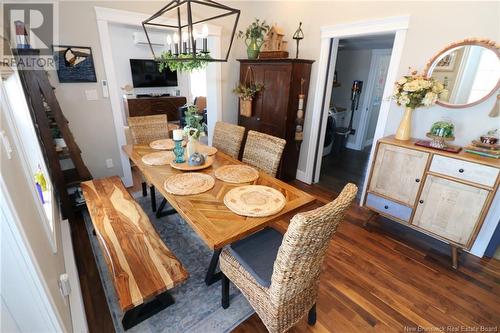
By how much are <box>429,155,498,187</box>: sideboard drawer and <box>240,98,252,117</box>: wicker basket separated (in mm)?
2235

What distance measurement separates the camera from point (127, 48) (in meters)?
5.80

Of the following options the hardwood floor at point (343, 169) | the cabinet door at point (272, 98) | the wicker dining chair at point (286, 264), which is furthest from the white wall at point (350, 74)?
the wicker dining chair at point (286, 264)

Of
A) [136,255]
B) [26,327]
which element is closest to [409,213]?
[136,255]

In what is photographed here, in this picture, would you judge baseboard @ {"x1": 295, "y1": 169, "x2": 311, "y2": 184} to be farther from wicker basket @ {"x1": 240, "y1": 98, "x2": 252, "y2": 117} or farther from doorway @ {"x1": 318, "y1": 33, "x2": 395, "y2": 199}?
wicker basket @ {"x1": 240, "y1": 98, "x2": 252, "y2": 117}

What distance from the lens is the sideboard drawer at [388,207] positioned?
2216 millimetres

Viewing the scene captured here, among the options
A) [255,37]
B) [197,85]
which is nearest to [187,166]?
[255,37]

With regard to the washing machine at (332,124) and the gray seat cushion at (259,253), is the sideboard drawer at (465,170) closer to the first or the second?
the gray seat cushion at (259,253)

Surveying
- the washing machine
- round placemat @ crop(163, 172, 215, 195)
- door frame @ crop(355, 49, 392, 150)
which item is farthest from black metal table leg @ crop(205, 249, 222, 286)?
door frame @ crop(355, 49, 392, 150)

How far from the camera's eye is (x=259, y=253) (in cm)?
143

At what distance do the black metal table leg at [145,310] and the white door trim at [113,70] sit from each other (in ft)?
6.56

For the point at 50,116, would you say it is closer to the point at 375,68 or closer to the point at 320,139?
the point at 320,139

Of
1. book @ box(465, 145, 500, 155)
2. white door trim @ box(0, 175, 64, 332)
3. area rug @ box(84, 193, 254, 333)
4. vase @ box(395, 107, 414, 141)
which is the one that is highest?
vase @ box(395, 107, 414, 141)

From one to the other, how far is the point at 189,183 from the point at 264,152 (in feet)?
2.56

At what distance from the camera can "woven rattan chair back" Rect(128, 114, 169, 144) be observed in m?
2.68
